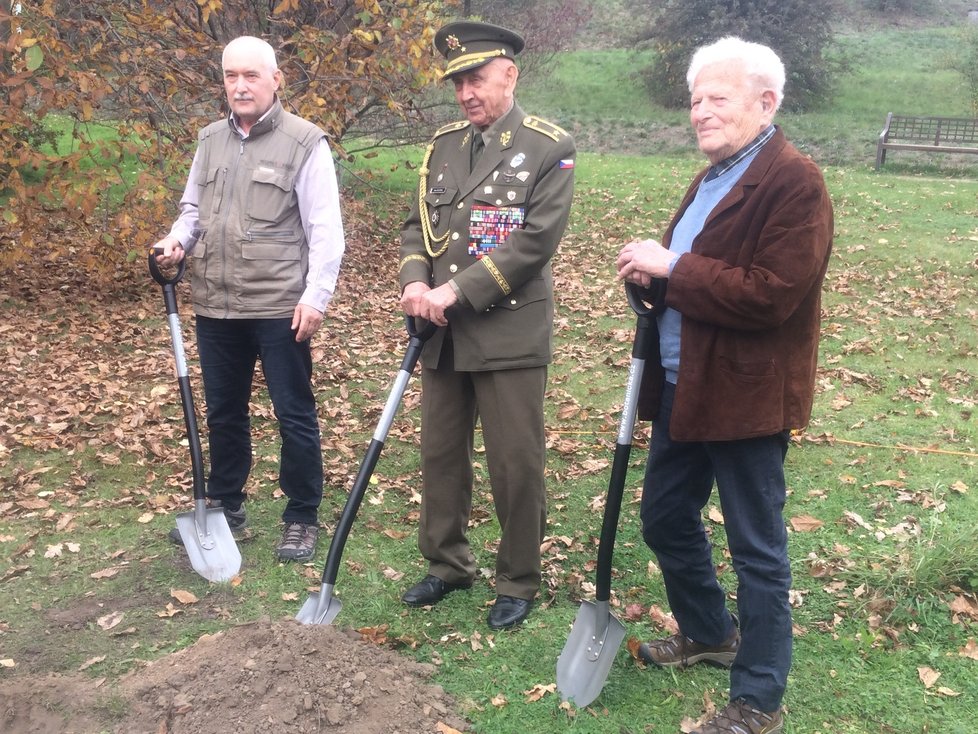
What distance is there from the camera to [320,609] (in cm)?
370

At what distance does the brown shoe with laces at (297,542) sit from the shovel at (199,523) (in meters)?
0.23

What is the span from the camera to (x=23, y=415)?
6410 mm

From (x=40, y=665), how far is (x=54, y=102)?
5.76m

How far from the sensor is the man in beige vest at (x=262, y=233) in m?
4.12

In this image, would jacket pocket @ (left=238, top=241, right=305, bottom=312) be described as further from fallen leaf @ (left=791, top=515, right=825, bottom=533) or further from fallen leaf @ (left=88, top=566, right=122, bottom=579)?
fallen leaf @ (left=791, top=515, right=825, bottom=533)

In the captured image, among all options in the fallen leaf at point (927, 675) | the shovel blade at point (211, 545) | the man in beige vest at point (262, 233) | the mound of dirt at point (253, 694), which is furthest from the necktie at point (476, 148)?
the fallen leaf at point (927, 675)

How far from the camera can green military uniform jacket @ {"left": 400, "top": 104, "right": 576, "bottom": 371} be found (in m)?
3.57

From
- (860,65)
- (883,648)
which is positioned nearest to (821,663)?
(883,648)

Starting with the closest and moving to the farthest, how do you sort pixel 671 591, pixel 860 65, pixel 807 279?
1. pixel 807 279
2. pixel 671 591
3. pixel 860 65

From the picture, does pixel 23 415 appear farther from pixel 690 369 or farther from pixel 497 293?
pixel 690 369

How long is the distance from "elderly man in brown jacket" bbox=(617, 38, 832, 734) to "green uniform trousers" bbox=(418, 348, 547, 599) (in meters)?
0.67

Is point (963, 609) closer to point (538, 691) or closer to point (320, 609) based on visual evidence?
point (538, 691)

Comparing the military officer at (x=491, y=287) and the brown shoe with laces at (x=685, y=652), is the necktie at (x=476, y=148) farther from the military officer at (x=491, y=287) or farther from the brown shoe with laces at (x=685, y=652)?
the brown shoe with laces at (x=685, y=652)

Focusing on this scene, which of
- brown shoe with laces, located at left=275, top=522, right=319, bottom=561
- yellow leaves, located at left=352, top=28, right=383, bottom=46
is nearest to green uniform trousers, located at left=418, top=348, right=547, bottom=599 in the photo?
brown shoe with laces, located at left=275, top=522, right=319, bottom=561
